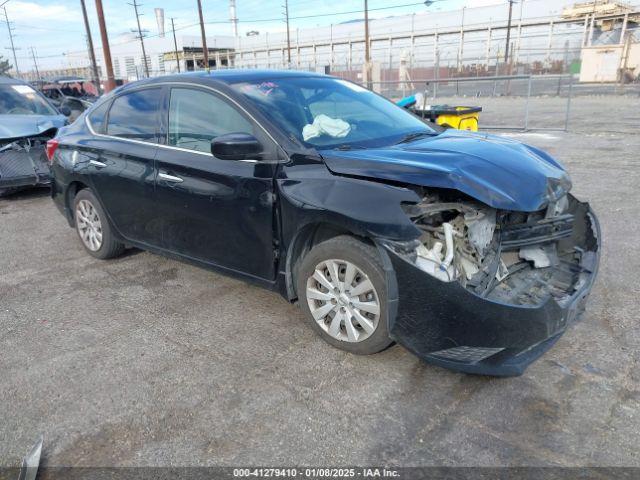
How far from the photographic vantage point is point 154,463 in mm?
2379

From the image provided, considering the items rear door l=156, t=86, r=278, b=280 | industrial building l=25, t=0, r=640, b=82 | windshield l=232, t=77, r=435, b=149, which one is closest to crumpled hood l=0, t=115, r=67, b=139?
rear door l=156, t=86, r=278, b=280

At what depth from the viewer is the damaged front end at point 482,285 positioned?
265 centimetres

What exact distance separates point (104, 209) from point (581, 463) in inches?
164

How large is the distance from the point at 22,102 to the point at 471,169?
8444mm

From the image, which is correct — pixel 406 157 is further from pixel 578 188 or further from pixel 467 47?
pixel 467 47

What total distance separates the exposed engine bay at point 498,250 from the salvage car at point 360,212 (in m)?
0.01

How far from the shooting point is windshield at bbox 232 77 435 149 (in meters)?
3.47

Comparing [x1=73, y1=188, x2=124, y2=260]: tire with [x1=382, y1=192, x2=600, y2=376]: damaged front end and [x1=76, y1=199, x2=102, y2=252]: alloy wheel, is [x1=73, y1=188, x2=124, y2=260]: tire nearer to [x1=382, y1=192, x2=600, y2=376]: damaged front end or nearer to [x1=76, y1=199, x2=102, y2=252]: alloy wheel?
[x1=76, y1=199, x2=102, y2=252]: alloy wheel

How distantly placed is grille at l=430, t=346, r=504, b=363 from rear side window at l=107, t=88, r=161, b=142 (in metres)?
2.81

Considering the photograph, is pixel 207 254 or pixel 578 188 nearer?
pixel 207 254

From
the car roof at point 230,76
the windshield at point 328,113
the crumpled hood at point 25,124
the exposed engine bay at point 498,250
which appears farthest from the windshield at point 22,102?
the exposed engine bay at point 498,250

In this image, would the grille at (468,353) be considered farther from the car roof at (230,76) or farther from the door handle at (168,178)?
the car roof at (230,76)

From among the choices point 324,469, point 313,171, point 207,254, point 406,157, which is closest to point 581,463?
point 324,469

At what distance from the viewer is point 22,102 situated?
28.4ft
